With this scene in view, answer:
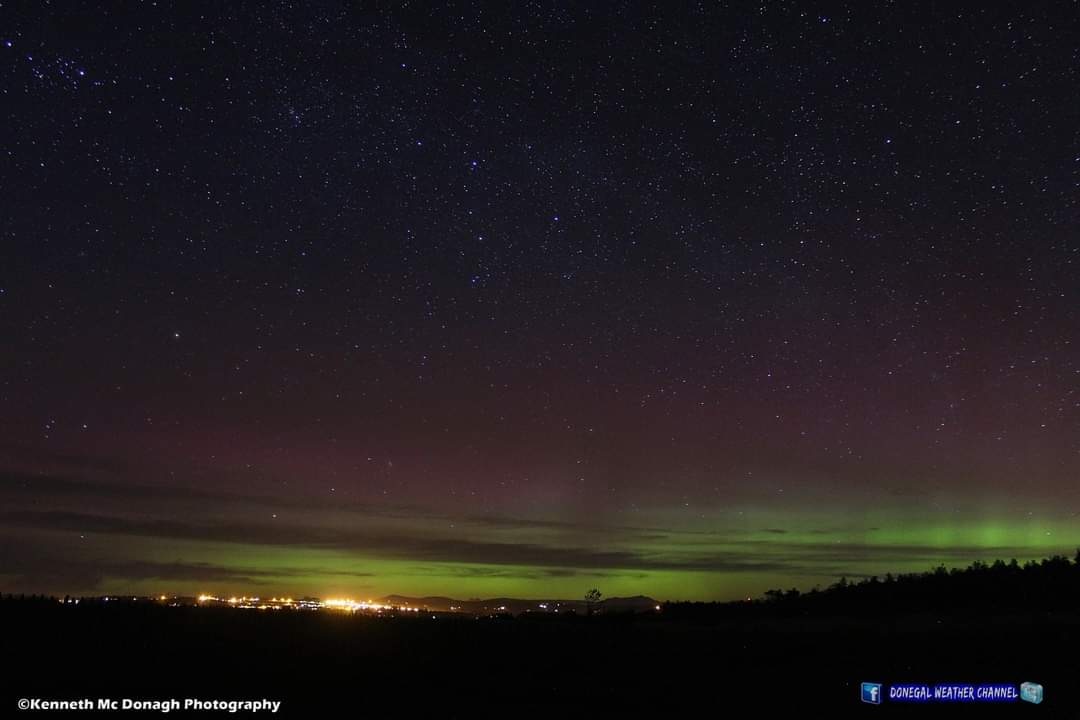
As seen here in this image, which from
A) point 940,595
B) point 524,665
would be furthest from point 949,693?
point 940,595

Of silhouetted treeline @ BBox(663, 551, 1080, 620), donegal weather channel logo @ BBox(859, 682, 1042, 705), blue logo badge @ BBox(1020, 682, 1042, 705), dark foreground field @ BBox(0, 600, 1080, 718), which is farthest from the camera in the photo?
silhouetted treeline @ BBox(663, 551, 1080, 620)

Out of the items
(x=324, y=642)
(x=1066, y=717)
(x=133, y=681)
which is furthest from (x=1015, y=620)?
(x=133, y=681)

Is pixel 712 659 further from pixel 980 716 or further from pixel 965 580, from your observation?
pixel 965 580

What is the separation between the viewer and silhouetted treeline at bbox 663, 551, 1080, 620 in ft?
143

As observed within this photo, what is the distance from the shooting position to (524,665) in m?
25.2

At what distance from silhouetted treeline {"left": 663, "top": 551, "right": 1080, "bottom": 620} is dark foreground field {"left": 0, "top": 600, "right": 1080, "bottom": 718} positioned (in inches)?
312

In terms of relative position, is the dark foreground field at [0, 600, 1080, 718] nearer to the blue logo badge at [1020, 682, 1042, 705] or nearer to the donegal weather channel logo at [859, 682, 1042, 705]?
the blue logo badge at [1020, 682, 1042, 705]

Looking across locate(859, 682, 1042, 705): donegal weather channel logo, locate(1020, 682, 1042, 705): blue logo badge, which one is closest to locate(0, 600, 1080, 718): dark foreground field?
locate(1020, 682, 1042, 705): blue logo badge

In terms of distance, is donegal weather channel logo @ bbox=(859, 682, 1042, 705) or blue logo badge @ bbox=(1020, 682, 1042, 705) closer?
blue logo badge @ bbox=(1020, 682, 1042, 705)

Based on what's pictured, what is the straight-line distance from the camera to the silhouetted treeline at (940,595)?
4347 centimetres

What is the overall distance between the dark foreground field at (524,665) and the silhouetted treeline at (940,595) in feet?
26.0

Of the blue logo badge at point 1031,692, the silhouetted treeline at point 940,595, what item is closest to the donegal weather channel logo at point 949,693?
the blue logo badge at point 1031,692

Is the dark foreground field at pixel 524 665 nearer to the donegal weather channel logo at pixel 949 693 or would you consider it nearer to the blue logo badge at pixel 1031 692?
the blue logo badge at pixel 1031 692

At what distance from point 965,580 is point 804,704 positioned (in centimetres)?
4019
